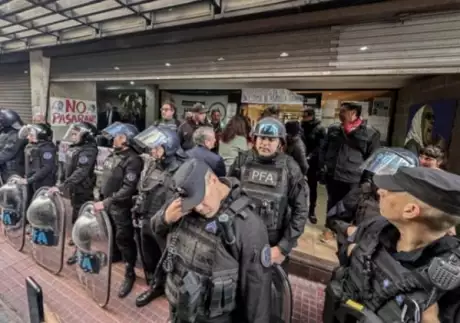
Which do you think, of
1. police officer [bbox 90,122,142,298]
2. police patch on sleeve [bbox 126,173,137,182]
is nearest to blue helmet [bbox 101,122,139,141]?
police officer [bbox 90,122,142,298]

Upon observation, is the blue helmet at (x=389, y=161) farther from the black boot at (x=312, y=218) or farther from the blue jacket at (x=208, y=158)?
the black boot at (x=312, y=218)

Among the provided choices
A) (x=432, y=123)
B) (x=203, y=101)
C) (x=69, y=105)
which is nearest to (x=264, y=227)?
(x=432, y=123)

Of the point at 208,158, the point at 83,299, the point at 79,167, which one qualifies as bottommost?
the point at 83,299

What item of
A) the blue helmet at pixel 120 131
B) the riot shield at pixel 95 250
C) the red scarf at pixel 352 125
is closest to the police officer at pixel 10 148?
the blue helmet at pixel 120 131

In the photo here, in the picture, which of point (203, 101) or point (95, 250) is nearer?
point (95, 250)

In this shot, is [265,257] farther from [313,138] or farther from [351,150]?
[313,138]

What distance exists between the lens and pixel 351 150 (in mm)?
2881

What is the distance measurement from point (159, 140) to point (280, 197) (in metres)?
1.20

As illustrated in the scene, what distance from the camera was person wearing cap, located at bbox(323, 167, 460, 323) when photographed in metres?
0.85

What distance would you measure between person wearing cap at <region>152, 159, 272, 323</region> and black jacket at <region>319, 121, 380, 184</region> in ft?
6.50

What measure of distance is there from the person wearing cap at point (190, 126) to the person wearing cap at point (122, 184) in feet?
3.47

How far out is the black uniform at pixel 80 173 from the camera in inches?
117

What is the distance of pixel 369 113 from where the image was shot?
515cm

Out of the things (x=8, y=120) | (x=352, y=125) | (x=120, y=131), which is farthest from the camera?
(x=8, y=120)
